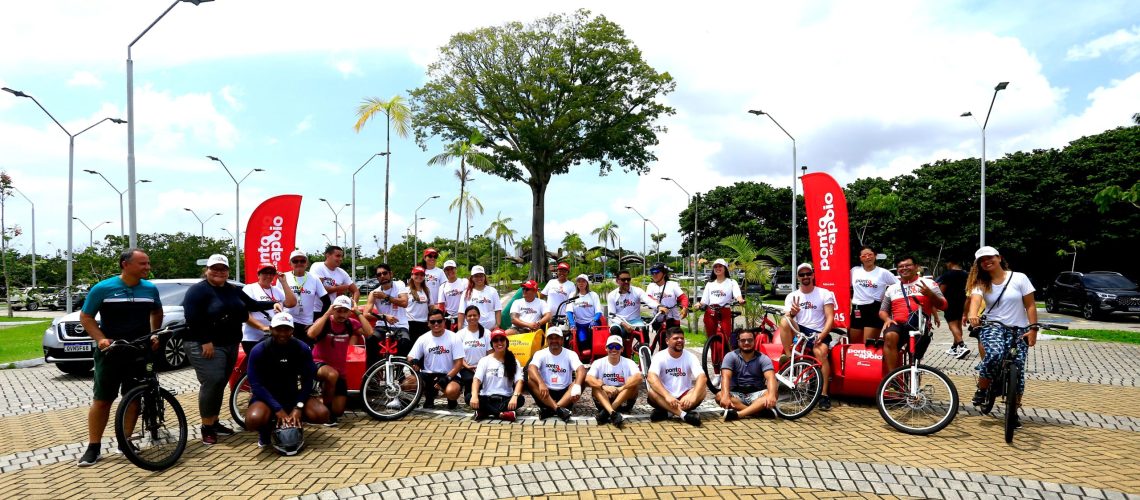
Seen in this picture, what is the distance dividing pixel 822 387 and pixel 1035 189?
37.4 meters

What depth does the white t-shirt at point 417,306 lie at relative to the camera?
8141 millimetres

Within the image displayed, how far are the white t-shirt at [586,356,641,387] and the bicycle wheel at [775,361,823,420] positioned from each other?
1.60 m

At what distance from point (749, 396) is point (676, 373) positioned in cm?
84

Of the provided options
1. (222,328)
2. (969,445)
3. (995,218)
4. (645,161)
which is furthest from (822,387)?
(995,218)

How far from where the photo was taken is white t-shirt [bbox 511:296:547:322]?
836cm

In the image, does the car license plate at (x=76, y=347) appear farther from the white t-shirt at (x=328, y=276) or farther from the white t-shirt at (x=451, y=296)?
the white t-shirt at (x=451, y=296)

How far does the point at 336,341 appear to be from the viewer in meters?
6.81

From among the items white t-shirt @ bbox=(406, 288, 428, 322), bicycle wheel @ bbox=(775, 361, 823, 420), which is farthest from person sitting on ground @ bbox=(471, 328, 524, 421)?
bicycle wheel @ bbox=(775, 361, 823, 420)

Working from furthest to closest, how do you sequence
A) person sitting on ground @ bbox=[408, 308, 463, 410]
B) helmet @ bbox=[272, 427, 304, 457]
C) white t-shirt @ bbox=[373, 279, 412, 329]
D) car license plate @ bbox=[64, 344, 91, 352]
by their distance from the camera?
car license plate @ bbox=[64, 344, 91, 352]
white t-shirt @ bbox=[373, 279, 412, 329]
person sitting on ground @ bbox=[408, 308, 463, 410]
helmet @ bbox=[272, 427, 304, 457]

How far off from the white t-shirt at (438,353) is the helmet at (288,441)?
5.91ft

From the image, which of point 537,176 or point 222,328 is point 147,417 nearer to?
point 222,328

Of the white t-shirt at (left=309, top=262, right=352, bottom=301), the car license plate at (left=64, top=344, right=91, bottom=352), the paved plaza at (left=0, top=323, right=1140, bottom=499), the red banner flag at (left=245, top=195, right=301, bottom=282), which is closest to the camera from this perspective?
the paved plaza at (left=0, top=323, right=1140, bottom=499)

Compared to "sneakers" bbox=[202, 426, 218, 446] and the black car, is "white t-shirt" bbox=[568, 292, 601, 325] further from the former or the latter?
the black car

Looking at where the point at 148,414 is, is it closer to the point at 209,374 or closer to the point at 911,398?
the point at 209,374
